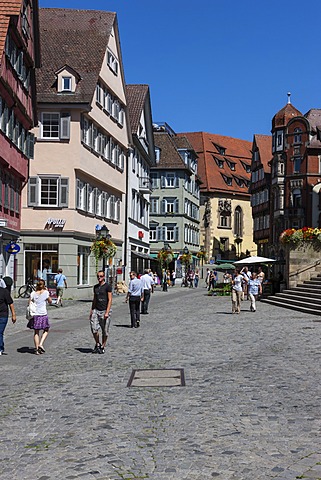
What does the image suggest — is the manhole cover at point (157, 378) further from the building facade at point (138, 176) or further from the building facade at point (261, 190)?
the building facade at point (261, 190)

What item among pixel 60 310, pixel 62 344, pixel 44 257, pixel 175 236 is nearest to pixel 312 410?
pixel 62 344

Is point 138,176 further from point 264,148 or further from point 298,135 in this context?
point 264,148

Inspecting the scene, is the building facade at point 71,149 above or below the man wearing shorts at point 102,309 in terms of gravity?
above

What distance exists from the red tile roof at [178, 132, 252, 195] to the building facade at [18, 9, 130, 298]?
58.2m

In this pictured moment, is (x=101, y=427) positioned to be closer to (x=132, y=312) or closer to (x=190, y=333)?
(x=190, y=333)

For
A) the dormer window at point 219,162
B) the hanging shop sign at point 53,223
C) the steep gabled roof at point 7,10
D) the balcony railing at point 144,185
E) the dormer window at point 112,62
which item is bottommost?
the hanging shop sign at point 53,223

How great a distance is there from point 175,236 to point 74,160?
4396cm

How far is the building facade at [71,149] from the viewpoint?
38.4m

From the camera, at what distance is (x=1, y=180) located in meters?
30.2

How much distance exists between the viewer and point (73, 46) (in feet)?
142

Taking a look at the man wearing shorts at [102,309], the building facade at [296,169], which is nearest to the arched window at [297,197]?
the building facade at [296,169]

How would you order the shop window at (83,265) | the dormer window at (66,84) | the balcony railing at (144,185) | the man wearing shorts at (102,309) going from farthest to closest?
the balcony railing at (144,185) → the shop window at (83,265) → the dormer window at (66,84) → the man wearing shorts at (102,309)

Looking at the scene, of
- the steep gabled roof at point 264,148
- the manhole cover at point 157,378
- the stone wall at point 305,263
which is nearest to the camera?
the manhole cover at point 157,378

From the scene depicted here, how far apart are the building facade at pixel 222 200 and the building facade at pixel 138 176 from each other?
38.9 meters
